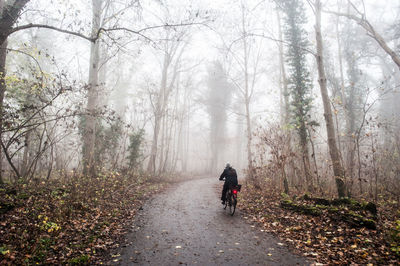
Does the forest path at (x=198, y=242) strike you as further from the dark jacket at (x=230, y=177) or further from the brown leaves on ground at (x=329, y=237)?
the dark jacket at (x=230, y=177)

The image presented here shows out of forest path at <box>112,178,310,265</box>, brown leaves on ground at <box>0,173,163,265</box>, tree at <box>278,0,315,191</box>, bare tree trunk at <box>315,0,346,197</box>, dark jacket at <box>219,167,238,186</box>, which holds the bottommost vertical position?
forest path at <box>112,178,310,265</box>

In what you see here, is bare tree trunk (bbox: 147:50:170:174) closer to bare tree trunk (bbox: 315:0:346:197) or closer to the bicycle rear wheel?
the bicycle rear wheel

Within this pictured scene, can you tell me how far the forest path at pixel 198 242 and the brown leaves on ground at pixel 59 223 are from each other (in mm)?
616

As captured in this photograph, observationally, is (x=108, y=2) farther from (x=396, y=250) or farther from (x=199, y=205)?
(x=396, y=250)

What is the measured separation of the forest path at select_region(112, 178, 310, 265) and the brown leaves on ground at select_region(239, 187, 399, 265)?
48 cm

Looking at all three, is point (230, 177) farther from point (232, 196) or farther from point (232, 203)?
point (232, 203)

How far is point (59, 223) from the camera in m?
5.71

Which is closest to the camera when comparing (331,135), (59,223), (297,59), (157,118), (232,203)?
(59,223)

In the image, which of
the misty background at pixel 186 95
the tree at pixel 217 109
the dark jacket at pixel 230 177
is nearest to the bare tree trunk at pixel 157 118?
the misty background at pixel 186 95

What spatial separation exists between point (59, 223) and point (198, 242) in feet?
11.5

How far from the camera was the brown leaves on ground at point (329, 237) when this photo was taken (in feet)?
14.9

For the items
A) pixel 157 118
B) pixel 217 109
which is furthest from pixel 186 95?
pixel 157 118

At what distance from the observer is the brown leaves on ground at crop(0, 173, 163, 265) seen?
173 inches

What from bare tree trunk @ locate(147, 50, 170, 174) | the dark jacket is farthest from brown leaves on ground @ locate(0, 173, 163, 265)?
bare tree trunk @ locate(147, 50, 170, 174)
